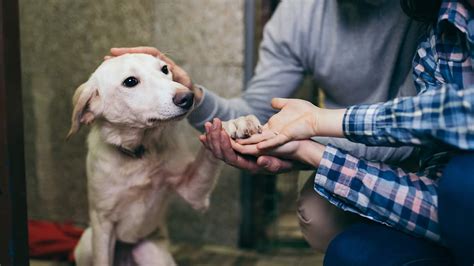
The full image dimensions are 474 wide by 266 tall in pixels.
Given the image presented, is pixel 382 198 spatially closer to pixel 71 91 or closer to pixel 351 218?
pixel 351 218

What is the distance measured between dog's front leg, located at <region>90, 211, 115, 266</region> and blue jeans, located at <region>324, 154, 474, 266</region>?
1.85ft

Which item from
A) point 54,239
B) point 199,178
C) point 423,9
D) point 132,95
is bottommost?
point 54,239

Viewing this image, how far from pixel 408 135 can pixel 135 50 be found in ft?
2.05

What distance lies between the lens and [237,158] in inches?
43.8

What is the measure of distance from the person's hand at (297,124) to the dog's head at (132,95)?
0.18 m

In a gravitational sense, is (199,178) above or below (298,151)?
below

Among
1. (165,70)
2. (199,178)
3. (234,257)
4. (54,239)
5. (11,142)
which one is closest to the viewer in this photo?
(11,142)

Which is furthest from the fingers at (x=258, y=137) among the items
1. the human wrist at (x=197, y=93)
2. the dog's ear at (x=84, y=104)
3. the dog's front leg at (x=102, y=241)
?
the dog's front leg at (x=102, y=241)

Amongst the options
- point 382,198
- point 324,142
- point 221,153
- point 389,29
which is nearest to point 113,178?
point 221,153

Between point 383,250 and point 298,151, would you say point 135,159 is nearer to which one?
point 298,151

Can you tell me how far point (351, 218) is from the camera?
1180 mm

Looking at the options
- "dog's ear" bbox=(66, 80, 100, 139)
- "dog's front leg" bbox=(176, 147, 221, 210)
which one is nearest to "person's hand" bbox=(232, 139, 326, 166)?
"dog's front leg" bbox=(176, 147, 221, 210)

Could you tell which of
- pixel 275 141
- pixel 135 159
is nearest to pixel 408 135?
pixel 275 141

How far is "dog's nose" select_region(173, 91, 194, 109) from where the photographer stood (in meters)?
1.11
